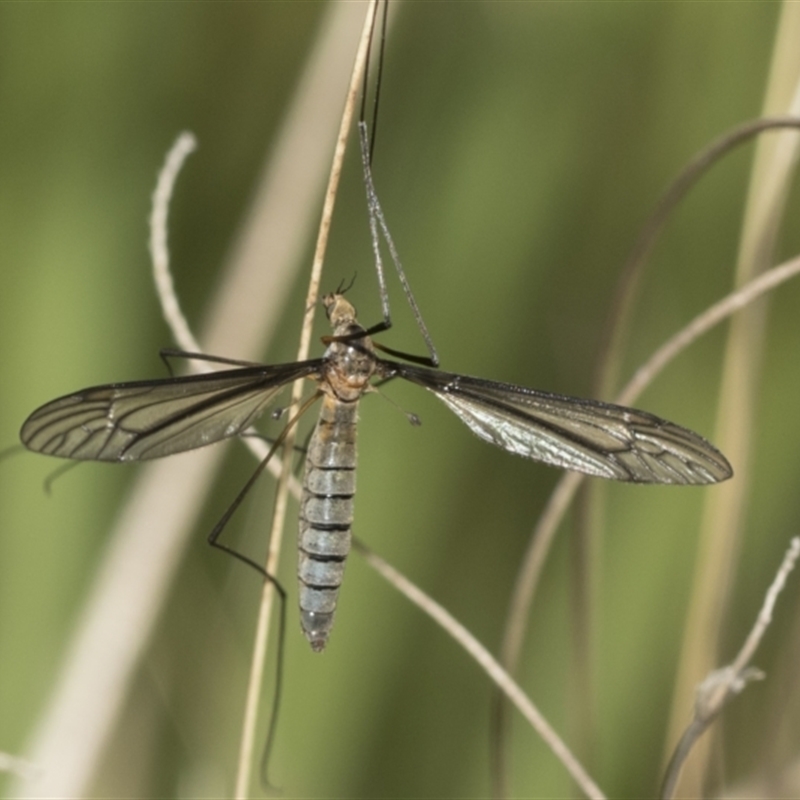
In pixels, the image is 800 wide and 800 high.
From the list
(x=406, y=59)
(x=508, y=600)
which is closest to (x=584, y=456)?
(x=508, y=600)

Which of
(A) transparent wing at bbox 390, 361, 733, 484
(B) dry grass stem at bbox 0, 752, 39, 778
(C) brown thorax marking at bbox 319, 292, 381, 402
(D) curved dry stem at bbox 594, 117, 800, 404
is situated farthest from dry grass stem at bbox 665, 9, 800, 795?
(B) dry grass stem at bbox 0, 752, 39, 778

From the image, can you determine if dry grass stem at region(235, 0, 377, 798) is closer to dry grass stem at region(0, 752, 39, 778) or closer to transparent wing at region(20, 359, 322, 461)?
transparent wing at region(20, 359, 322, 461)

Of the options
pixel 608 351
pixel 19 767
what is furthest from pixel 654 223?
pixel 19 767

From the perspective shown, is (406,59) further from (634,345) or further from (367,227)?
(634,345)

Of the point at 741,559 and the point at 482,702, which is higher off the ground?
the point at 741,559

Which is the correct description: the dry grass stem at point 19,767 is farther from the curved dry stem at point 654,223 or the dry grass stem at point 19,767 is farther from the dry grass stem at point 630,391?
the curved dry stem at point 654,223

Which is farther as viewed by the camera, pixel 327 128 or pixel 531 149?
pixel 531 149
